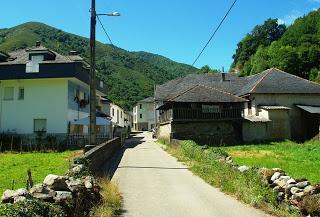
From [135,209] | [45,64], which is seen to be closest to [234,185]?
[135,209]

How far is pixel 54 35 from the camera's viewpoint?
165 m

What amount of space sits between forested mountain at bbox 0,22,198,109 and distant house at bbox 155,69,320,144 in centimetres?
8537

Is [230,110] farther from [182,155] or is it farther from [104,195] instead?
[104,195]

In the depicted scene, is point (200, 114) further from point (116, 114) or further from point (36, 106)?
point (116, 114)

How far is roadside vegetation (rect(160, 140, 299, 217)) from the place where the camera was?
10.8 metres

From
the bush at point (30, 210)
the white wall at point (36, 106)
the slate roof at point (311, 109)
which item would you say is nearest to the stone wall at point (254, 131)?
the slate roof at point (311, 109)

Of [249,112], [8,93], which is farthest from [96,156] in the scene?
[249,112]

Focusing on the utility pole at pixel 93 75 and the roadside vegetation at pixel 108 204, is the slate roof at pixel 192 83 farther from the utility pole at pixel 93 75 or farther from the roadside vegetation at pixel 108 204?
the roadside vegetation at pixel 108 204

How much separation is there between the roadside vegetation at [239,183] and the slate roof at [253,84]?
1165 inches

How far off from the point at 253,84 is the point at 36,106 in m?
25.3

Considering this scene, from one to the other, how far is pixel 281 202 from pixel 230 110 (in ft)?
107

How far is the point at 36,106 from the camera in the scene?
38594mm

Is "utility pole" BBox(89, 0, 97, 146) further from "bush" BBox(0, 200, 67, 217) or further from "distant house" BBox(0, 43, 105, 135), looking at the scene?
"distant house" BBox(0, 43, 105, 135)

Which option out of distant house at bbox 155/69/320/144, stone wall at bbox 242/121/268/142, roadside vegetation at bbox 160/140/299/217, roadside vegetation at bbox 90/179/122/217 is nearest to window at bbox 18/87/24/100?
distant house at bbox 155/69/320/144
